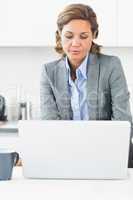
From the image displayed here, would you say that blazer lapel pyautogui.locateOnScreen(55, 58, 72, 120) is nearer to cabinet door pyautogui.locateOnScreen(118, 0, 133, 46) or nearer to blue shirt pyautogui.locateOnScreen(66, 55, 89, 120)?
blue shirt pyautogui.locateOnScreen(66, 55, 89, 120)

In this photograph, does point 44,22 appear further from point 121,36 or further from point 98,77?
point 98,77

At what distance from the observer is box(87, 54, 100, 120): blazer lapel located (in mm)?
2668

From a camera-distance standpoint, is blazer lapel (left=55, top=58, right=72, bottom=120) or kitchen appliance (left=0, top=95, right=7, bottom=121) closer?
blazer lapel (left=55, top=58, right=72, bottom=120)

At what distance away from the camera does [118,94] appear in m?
2.57

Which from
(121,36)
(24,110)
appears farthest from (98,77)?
(24,110)

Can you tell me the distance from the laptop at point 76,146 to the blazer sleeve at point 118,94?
71 centimetres

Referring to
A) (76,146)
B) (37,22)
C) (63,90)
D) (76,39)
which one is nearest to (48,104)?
(63,90)

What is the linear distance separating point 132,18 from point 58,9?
565 millimetres

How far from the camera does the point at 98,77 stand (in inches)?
105

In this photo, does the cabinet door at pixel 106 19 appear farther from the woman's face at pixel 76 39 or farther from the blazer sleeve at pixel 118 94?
the blazer sleeve at pixel 118 94
